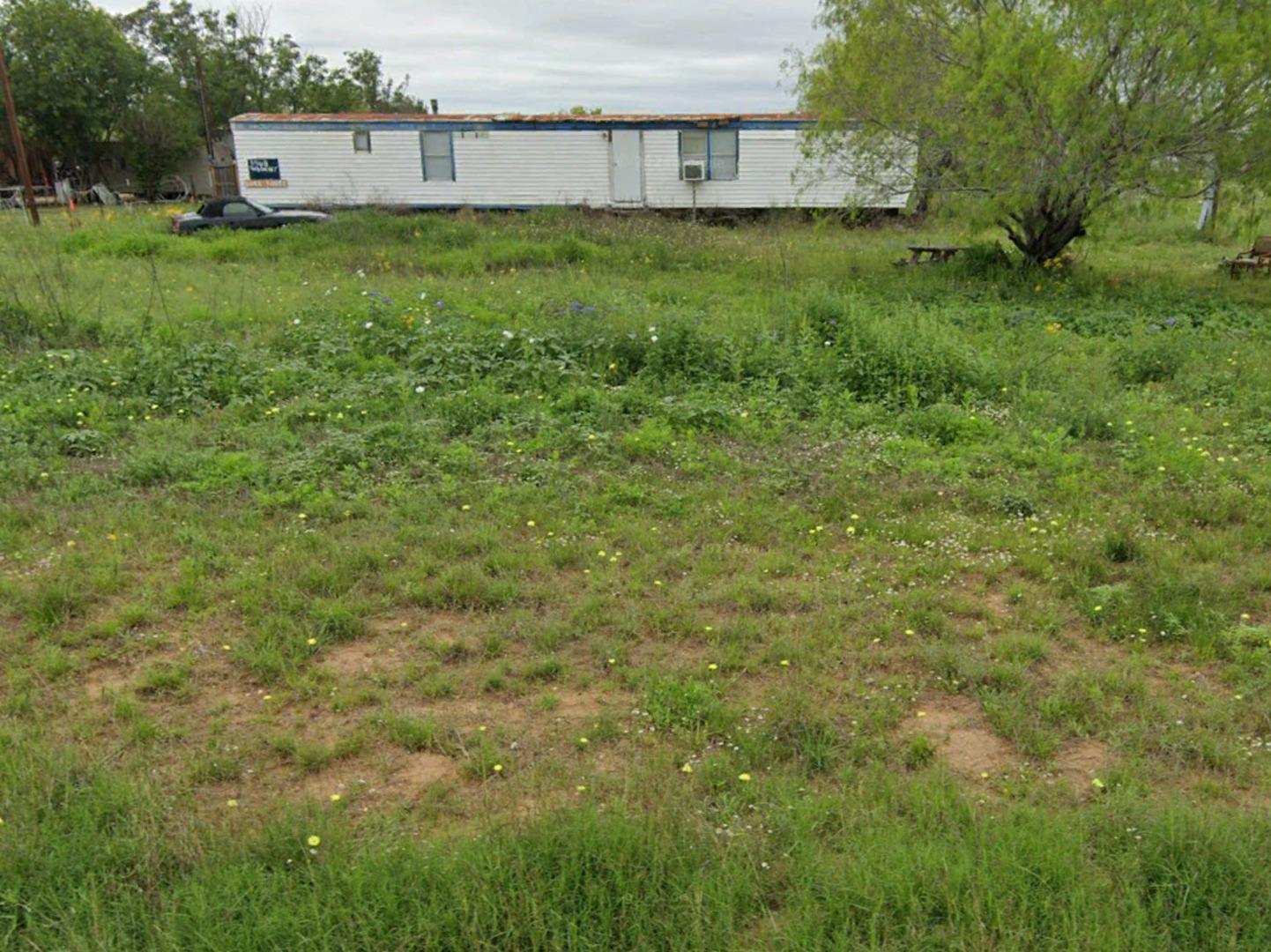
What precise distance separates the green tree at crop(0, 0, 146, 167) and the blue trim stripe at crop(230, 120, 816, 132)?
14191 millimetres

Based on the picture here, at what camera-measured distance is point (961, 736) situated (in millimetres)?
3479

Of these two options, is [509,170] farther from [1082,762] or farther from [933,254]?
[1082,762]

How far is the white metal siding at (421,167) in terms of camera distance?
2194 cm

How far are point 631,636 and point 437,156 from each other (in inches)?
809

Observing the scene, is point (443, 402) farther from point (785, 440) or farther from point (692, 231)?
point (692, 231)

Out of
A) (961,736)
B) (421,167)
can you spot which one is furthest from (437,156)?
(961,736)

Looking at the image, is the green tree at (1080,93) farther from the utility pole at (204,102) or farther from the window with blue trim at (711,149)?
the utility pole at (204,102)

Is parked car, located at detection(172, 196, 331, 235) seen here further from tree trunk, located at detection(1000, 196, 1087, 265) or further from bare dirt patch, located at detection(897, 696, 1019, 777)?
bare dirt patch, located at detection(897, 696, 1019, 777)

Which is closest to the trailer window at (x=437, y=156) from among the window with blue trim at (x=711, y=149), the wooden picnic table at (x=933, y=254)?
the window with blue trim at (x=711, y=149)

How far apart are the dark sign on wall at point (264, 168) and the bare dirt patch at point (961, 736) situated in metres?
22.8

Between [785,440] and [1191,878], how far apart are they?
432cm

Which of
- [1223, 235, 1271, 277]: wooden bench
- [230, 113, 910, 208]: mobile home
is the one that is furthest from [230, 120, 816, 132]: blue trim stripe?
[1223, 235, 1271, 277]: wooden bench

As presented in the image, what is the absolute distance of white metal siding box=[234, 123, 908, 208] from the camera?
2192 cm

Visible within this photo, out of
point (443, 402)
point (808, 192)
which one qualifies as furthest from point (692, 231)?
point (443, 402)
